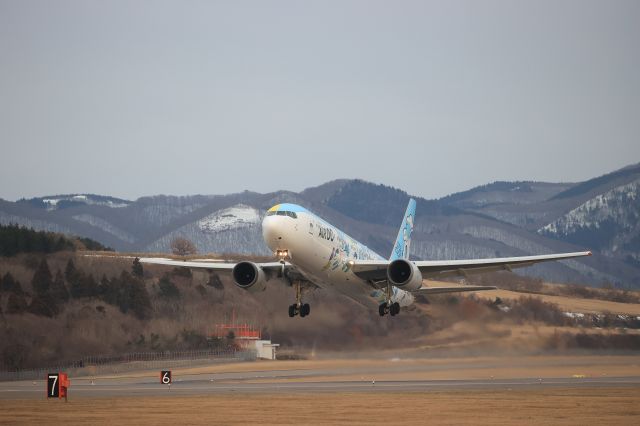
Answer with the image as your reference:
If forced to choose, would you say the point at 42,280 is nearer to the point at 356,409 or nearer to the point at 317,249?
the point at 317,249

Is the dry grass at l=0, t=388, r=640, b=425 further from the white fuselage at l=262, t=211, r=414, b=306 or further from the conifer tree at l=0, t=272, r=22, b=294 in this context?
the conifer tree at l=0, t=272, r=22, b=294

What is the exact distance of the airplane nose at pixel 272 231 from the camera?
43781 millimetres

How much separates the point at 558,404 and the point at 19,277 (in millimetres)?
51325

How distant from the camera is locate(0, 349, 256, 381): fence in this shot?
2534 inches

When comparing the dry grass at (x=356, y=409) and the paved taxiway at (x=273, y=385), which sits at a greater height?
the paved taxiway at (x=273, y=385)

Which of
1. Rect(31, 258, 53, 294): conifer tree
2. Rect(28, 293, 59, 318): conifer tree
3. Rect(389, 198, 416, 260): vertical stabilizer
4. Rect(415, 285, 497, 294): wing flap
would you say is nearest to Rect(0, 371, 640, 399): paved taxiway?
Rect(415, 285, 497, 294): wing flap

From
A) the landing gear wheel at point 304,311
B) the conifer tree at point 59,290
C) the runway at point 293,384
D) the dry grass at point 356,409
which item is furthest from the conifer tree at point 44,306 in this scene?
the dry grass at point 356,409

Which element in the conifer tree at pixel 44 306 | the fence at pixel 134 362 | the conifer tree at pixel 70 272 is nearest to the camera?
the fence at pixel 134 362

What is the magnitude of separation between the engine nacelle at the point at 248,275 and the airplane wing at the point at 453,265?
4495 millimetres

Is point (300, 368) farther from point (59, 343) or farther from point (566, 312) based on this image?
point (566, 312)

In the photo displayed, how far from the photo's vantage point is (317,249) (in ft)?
151

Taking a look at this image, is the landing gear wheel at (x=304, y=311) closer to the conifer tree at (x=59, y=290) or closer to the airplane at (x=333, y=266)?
the airplane at (x=333, y=266)

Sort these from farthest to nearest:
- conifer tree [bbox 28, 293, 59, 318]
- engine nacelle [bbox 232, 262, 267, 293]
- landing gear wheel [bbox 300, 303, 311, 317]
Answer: conifer tree [bbox 28, 293, 59, 318]
landing gear wheel [bbox 300, 303, 311, 317]
engine nacelle [bbox 232, 262, 267, 293]

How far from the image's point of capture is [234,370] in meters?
67.3
